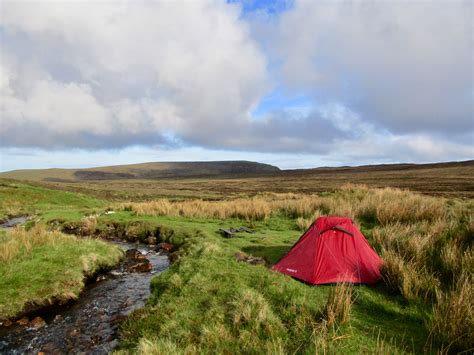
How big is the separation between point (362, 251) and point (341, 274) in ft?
3.74

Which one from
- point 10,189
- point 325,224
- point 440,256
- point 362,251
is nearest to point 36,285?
point 325,224

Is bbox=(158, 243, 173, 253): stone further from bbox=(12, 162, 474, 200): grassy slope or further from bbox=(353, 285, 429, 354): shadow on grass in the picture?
bbox=(12, 162, 474, 200): grassy slope

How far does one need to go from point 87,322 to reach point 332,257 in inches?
296

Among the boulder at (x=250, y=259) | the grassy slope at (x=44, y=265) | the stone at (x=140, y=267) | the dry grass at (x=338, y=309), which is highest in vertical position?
the dry grass at (x=338, y=309)

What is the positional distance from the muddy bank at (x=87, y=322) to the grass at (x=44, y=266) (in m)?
0.53

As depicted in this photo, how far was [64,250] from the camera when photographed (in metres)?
14.6

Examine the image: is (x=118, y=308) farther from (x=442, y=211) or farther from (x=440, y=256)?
(x=442, y=211)

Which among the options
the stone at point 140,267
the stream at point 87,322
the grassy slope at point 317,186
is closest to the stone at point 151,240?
the stone at point 140,267

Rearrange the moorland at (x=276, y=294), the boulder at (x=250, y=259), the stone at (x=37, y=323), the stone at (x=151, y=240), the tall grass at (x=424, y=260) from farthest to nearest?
1. the stone at (x=151, y=240)
2. the boulder at (x=250, y=259)
3. the stone at (x=37, y=323)
4. the moorland at (x=276, y=294)
5. the tall grass at (x=424, y=260)

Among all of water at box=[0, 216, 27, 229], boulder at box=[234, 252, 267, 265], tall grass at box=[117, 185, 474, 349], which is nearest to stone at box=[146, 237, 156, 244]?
boulder at box=[234, 252, 267, 265]

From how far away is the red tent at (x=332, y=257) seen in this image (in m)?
9.85

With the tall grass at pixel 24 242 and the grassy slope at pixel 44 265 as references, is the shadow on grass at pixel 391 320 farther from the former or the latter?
the tall grass at pixel 24 242

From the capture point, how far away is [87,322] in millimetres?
10062

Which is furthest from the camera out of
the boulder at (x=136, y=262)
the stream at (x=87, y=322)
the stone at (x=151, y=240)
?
the stone at (x=151, y=240)
